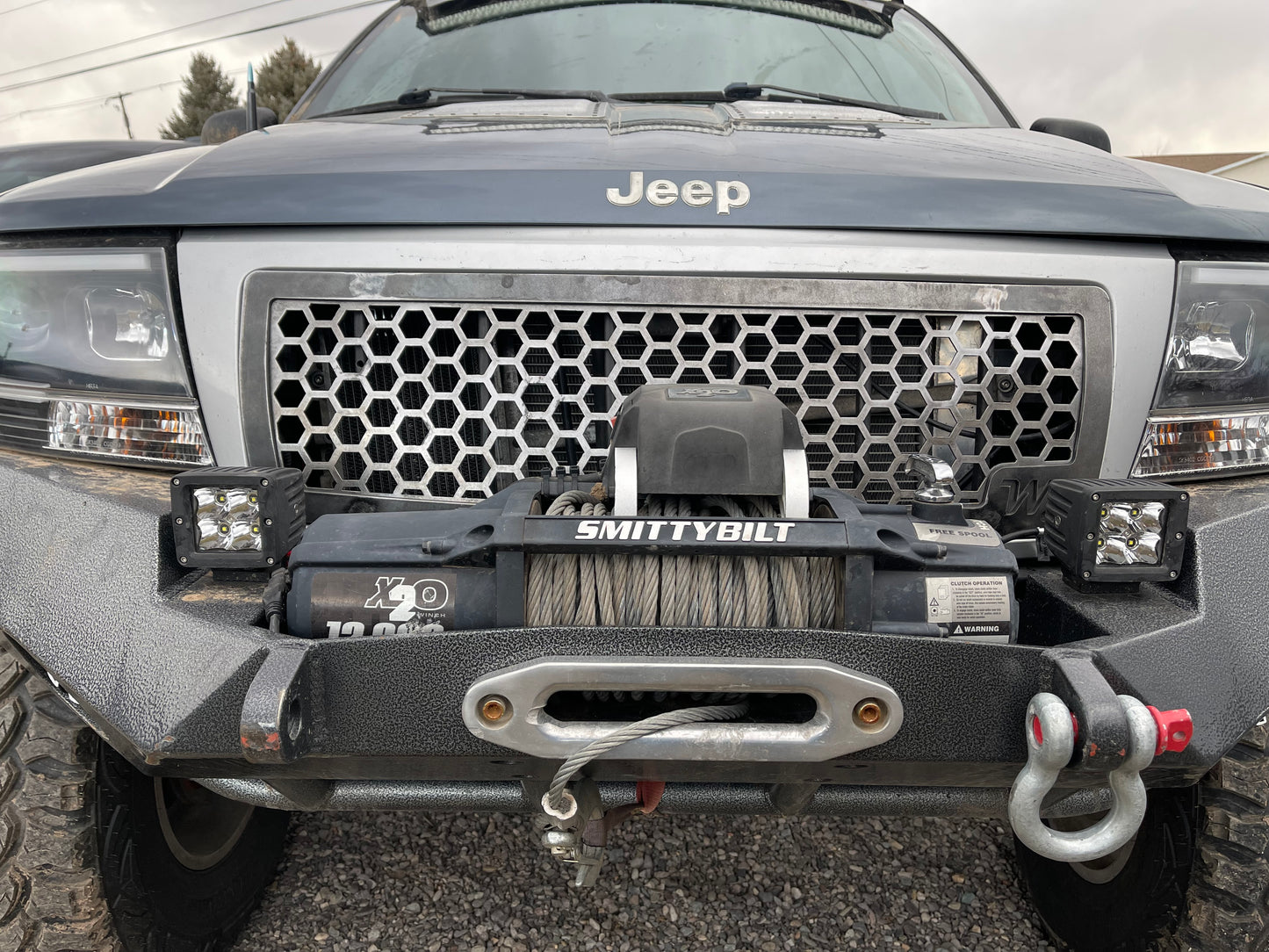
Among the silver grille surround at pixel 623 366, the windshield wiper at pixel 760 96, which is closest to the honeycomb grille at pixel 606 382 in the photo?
the silver grille surround at pixel 623 366

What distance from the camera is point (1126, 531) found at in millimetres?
1368

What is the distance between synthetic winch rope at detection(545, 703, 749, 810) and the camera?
44.3 inches

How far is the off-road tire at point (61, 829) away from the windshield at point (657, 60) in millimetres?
1925

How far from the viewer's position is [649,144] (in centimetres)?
168

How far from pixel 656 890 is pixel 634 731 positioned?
50.9 inches

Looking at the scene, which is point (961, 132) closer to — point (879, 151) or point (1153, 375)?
point (879, 151)

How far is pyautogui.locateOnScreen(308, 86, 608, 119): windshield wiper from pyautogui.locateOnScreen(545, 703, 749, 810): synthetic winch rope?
1.83 meters

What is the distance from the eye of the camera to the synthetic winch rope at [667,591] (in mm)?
1242

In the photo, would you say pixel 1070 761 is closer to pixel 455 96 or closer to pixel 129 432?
pixel 129 432

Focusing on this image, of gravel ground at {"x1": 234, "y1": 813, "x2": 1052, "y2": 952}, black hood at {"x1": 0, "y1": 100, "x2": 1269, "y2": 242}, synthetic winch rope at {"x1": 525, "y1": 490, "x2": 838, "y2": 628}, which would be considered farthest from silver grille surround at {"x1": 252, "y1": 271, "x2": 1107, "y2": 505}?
gravel ground at {"x1": 234, "y1": 813, "x2": 1052, "y2": 952}

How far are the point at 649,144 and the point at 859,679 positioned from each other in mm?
1091

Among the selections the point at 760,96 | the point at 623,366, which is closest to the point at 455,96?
the point at 760,96

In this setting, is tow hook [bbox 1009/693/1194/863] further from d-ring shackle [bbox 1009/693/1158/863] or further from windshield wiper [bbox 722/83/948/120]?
windshield wiper [bbox 722/83/948/120]

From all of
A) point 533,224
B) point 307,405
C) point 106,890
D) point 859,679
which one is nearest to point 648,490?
point 859,679
